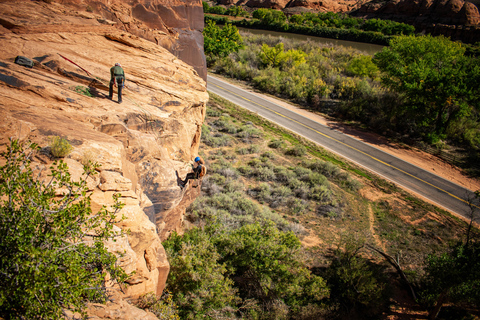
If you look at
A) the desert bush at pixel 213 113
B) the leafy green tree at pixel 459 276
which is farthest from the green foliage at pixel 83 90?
the desert bush at pixel 213 113

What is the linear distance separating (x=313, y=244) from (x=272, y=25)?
79978 millimetres

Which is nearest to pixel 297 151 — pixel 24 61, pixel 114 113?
pixel 114 113

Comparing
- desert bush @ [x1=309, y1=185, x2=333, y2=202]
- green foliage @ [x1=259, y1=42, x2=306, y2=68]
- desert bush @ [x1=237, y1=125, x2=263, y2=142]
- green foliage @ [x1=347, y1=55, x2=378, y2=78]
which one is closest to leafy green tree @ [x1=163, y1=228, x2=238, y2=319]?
desert bush @ [x1=309, y1=185, x2=333, y2=202]

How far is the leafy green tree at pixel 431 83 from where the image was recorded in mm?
25203

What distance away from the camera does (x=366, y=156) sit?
25547mm

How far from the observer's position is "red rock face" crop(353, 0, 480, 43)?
220ft

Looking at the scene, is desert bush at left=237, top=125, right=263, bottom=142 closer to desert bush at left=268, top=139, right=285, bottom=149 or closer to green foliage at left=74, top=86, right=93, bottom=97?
desert bush at left=268, top=139, right=285, bottom=149

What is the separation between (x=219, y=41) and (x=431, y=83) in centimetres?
3358

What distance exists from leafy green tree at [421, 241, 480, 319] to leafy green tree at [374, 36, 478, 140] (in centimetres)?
2015

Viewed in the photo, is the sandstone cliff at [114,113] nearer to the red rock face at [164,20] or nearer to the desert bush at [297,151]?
the red rock face at [164,20]

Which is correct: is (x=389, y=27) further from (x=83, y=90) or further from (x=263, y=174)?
(x=83, y=90)

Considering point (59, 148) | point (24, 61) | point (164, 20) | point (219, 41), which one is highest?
point (219, 41)

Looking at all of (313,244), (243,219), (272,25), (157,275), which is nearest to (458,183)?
(313,244)

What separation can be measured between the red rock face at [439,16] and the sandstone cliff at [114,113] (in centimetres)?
8027
